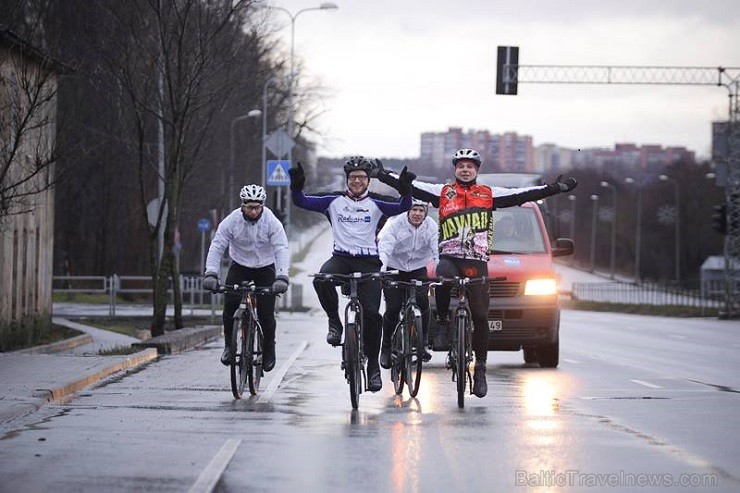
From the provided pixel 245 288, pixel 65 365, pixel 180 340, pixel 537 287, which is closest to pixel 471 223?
pixel 245 288

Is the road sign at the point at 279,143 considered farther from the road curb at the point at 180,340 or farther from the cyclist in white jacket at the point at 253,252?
the cyclist in white jacket at the point at 253,252

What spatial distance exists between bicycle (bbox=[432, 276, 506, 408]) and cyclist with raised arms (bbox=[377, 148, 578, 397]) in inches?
6.1

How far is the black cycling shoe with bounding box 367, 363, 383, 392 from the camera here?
14179mm

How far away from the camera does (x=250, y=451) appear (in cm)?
1055

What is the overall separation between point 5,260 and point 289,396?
37.0 feet

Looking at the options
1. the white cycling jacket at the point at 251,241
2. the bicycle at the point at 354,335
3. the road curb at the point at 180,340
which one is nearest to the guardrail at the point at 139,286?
the road curb at the point at 180,340

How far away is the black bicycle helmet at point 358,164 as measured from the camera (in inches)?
559

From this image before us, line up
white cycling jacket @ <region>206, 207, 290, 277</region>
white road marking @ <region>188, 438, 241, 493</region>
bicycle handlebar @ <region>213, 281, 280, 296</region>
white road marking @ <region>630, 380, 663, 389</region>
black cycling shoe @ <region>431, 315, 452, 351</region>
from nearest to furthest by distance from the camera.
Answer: white road marking @ <region>188, 438, 241, 493</region>
bicycle handlebar @ <region>213, 281, 280, 296</region>
white cycling jacket @ <region>206, 207, 290, 277</region>
black cycling shoe @ <region>431, 315, 452, 351</region>
white road marking @ <region>630, 380, 663, 389</region>

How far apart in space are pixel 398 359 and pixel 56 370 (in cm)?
402

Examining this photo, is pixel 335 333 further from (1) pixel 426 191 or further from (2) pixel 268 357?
(1) pixel 426 191

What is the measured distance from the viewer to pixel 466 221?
1440cm

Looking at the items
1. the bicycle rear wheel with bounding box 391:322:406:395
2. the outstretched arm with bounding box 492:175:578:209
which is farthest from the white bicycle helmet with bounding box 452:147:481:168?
the bicycle rear wheel with bounding box 391:322:406:395

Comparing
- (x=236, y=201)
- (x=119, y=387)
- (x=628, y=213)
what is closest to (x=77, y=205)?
(x=236, y=201)

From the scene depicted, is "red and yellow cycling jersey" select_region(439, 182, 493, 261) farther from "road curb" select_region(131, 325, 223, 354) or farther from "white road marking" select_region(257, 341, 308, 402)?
"road curb" select_region(131, 325, 223, 354)
